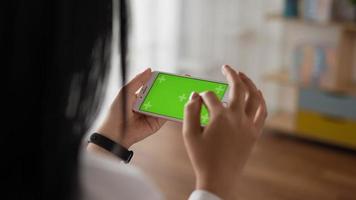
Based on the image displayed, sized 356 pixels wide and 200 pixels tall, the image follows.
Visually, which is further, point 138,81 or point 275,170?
point 275,170

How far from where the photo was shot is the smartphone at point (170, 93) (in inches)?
45.8

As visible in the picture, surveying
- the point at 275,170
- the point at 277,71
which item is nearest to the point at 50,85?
the point at 275,170

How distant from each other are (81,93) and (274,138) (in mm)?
2426

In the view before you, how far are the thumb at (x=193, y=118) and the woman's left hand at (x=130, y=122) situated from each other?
0.59 ft

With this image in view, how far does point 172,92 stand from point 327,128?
5.87 feet

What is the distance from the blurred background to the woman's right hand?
1382 millimetres

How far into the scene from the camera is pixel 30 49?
605 millimetres

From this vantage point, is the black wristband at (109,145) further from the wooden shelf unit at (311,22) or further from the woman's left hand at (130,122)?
the wooden shelf unit at (311,22)

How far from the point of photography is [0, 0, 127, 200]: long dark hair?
1.97 ft

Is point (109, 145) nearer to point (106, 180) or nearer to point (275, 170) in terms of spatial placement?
point (106, 180)

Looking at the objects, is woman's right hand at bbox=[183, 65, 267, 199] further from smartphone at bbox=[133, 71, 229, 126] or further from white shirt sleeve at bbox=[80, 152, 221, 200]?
smartphone at bbox=[133, 71, 229, 126]

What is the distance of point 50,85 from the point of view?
0.62m

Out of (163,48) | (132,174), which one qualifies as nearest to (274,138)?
(163,48)

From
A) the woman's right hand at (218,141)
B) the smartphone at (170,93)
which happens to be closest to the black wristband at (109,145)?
the smartphone at (170,93)
